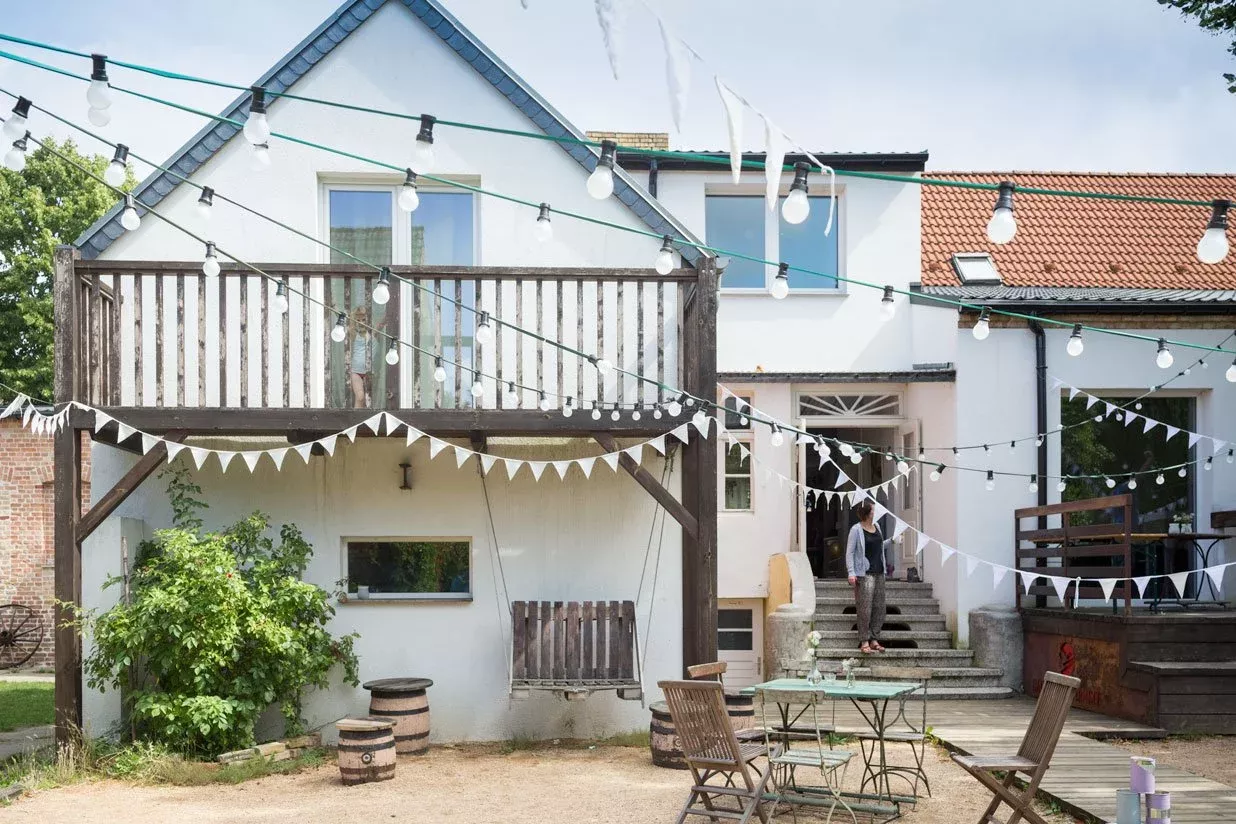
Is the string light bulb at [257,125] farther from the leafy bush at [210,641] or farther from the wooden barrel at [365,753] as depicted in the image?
the wooden barrel at [365,753]

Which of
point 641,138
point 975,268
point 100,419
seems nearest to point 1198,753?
point 975,268

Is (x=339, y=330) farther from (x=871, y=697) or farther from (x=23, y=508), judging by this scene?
(x=23, y=508)

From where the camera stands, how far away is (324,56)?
11.1 metres

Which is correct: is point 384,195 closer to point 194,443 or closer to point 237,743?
point 194,443

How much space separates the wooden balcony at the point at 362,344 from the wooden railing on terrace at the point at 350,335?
1 cm

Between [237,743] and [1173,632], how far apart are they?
796cm

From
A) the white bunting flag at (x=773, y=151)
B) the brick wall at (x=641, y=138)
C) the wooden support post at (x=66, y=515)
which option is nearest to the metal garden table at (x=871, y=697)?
the white bunting flag at (x=773, y=151)

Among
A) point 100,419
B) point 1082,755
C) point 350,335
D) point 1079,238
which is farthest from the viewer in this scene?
point 1079,238

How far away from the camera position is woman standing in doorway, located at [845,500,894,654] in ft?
41.5

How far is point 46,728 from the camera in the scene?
12.2 meters

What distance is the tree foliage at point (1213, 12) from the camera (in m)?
12.5

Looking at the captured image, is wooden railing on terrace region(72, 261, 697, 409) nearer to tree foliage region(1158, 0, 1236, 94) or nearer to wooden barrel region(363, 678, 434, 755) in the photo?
wooden barrel region(363, 678, 434, 755)

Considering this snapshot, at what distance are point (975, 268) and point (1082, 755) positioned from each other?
7.10 m

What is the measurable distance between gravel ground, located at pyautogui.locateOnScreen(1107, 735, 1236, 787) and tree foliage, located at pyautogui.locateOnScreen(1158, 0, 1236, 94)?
632cm
